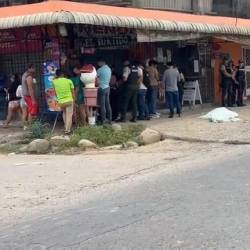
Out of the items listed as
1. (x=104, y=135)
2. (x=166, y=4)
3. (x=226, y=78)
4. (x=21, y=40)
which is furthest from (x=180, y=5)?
(x=104, y=135)

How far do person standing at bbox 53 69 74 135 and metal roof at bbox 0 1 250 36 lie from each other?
4.76 ft

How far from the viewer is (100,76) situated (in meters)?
15.2

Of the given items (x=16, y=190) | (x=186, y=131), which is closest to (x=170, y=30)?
(x=186, y=131)

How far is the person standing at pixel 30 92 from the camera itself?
15.4 m

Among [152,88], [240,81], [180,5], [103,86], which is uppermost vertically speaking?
[180,5]

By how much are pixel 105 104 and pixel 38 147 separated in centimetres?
306

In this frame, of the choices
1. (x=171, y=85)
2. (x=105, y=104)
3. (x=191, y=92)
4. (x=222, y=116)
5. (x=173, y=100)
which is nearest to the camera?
(x=105, y=104)

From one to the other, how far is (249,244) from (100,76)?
10.0 m

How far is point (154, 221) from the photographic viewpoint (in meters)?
6.61

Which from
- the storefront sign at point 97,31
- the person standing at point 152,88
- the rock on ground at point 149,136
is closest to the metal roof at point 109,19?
the storefront sign at point 97,31

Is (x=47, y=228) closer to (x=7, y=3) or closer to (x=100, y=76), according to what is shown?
(x=100, y=76)

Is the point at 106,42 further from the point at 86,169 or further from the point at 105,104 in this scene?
the point at 86,169

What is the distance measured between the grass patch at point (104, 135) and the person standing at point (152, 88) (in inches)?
128

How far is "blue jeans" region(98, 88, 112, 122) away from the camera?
50.0ft
